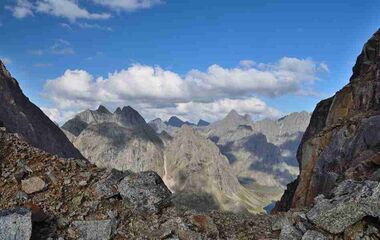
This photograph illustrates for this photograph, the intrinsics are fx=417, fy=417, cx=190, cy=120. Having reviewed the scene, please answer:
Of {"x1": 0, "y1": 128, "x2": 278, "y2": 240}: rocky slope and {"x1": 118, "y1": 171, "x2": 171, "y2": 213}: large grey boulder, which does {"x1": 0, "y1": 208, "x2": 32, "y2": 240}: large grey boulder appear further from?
{"x1": 118, "y1": 171, "x2": 171, "y2": 213}: large grey boulder

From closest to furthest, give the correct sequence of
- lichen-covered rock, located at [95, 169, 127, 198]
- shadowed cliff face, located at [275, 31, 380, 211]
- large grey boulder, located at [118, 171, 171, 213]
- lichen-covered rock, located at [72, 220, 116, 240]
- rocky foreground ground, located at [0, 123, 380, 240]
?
rocky foreground ground, located at [0, 123, 380, 240], lichen-covered rock, located at [72, 220, 116, 240], large grey boulder, located at [118, 171, 171, 213], lichen-covered rock, located at [95, 169, 127, 198], shadowed cliff face, located at [275, 31, 380, 211]

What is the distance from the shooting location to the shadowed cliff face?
97.8 ft

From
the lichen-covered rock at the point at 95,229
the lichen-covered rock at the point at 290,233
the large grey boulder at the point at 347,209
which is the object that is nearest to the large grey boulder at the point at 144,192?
the lichen-covered rock at the point at 95,229

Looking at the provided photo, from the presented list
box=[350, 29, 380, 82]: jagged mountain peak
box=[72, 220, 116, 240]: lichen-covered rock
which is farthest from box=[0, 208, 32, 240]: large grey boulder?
box=[350, 29, 380, 82]: jagged mountain peak

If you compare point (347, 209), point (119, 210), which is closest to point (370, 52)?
point (347, 209)

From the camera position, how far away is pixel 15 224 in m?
15.1

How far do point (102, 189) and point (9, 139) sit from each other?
584 centimetres

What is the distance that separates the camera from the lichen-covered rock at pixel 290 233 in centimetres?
1652

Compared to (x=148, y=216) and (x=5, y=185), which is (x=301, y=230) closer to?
(x=148, y=216)

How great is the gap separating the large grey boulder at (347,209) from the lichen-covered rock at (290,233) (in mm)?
768

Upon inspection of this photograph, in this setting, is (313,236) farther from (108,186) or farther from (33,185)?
(33,185)

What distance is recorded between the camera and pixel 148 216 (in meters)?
18.2

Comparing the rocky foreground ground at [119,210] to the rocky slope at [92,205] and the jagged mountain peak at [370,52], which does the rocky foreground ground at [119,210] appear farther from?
the jagged mountain peak at [370,52]

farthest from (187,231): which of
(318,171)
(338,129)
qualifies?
(338,129)
